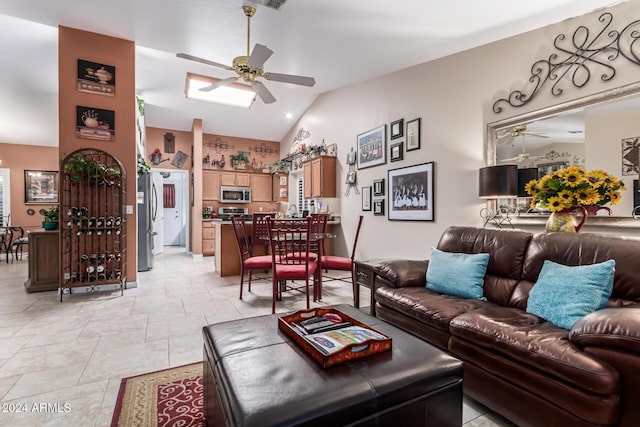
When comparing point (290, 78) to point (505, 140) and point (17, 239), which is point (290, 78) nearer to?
point (505, 140)

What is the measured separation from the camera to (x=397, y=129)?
4.09 m

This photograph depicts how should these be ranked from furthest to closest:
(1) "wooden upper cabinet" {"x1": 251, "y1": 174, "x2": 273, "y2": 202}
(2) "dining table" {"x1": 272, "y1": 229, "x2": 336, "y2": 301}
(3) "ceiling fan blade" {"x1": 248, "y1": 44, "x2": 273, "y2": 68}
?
(1) "wooden upper cabinet" {"x1": 251, "y1": 174, "x2": 273, "y2": 202} < (2) "dining table" {"x1": 272, "y1": 229, "x2": 336, "y2": 301} < (3) "ceiling fan blade" {"x1": 248, "y1": 44, "x2": 273, "y2": 68}

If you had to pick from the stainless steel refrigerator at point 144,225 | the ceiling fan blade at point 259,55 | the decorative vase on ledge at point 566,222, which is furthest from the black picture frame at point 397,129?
the stainless steel refrigerator at point 144,225

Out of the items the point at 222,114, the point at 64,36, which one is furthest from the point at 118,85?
the point at 222,114

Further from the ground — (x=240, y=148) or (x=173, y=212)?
(x=240, y=148)

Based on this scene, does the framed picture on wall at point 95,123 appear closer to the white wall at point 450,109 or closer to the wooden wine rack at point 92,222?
the wooden wine rack at point 92,222

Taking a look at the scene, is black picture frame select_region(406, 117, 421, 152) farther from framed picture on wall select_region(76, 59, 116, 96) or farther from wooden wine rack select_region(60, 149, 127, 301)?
framed picture on wall select_region(76, 59, 116, 96)

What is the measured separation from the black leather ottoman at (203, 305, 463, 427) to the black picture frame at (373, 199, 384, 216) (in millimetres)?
3178

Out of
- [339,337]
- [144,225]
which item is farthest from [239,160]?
[339,337]

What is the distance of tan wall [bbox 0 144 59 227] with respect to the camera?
6969mm

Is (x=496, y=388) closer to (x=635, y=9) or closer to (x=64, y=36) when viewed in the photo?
(x=635, y=9)

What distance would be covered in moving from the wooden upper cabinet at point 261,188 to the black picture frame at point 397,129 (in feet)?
15.2

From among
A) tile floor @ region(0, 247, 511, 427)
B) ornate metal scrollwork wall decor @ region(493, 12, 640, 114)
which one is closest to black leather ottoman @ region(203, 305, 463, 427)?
tile floor @ region(0, 247, 511, 427)

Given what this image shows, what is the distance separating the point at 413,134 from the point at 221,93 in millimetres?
3778
